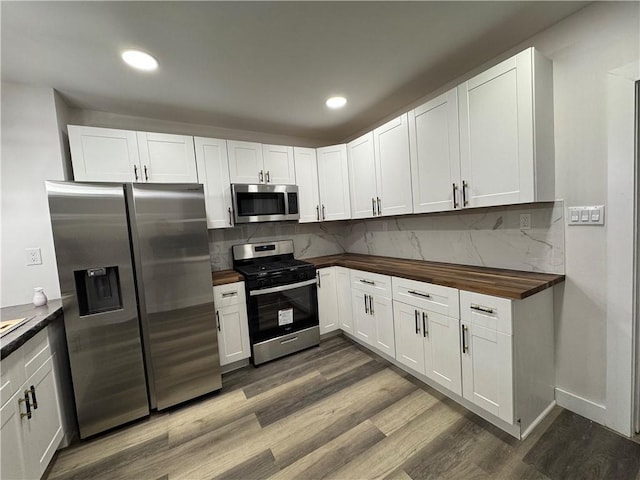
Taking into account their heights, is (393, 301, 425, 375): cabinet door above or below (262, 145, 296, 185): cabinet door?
below

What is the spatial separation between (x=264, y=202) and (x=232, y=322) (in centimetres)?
126

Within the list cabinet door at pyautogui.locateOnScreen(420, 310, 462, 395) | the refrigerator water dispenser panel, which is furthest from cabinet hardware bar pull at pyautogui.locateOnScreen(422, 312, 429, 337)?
the refrigerator water dispenser panel

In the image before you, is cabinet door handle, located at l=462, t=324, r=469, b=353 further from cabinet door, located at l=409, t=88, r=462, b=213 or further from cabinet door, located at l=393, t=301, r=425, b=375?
cabinet door, located at l=409, t=88, r=462, b=213

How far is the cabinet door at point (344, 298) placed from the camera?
9.35 feet

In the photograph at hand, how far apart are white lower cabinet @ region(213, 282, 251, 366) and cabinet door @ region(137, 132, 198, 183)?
113 centimetres

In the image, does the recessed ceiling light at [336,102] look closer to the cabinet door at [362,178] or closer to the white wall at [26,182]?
the cabinet door at [362,178]

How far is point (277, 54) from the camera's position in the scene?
5.55 ft

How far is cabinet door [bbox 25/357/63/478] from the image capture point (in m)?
1.34

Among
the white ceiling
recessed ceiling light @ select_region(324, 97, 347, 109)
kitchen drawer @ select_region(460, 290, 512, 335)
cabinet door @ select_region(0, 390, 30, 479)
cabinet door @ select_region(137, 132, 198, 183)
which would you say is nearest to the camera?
cabinet door @ select_region(0, 390, 30, 479)

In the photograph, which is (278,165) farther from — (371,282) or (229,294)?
(371,282)

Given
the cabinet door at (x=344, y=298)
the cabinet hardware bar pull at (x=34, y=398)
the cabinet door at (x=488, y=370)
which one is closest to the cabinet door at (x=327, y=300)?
the cabinet door at (x=344, y=298)

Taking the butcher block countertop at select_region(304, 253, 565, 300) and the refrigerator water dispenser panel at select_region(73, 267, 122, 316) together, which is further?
the refrigerator water dispenser panel at select_region(73, 267, 122, 316)

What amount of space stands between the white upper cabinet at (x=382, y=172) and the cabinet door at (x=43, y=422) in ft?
9.11

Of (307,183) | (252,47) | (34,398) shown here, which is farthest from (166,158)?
(34,398)
